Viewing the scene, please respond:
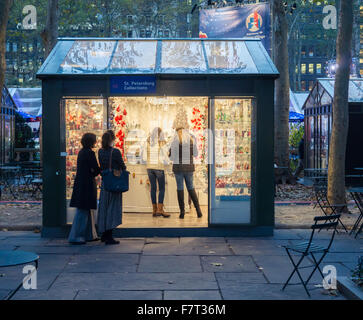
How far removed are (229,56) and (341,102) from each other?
2.94 m

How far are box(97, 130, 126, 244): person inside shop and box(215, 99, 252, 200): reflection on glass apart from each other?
188 cm

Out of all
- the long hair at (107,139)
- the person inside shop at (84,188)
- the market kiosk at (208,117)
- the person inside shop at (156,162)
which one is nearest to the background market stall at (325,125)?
the person inside shop at (156,162)

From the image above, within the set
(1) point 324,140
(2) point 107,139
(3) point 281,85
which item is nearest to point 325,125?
(1) point 324,140

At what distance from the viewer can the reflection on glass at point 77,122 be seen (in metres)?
10.5

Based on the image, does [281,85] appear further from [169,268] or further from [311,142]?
[169,268]

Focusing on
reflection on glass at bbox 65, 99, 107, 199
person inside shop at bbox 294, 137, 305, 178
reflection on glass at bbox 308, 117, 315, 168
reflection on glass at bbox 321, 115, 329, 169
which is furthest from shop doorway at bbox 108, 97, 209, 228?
person inside shop at bbox 294, 137, 305, 178

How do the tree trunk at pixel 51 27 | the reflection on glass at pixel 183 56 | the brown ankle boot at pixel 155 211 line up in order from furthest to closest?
the tree trunk at pixel 51 27 → the brown ankle boot at pixel 155 211 → the reflection on glass at pixel 183 56

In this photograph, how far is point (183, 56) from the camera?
11.0 m

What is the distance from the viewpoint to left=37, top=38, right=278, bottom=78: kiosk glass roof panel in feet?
33.7

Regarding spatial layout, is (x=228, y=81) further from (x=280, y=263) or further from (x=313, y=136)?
(x=313, y=136)

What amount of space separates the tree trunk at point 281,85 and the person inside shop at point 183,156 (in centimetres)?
735

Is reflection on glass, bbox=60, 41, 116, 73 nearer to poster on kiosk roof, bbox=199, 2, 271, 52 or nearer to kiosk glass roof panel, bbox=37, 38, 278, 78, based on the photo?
kiosk glass roof panel, bbox=37, 38, 278, 78

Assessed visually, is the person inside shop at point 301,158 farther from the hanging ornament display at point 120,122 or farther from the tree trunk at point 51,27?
the hanging ornament display at point 120,122

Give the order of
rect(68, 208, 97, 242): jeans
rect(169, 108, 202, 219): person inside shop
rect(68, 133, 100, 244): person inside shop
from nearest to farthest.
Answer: rect(68, 133, 100, 244): person inside shop, rect(68, 208, 97, 242): jeans, rect(169, 108, 202, 219): person inside shop
